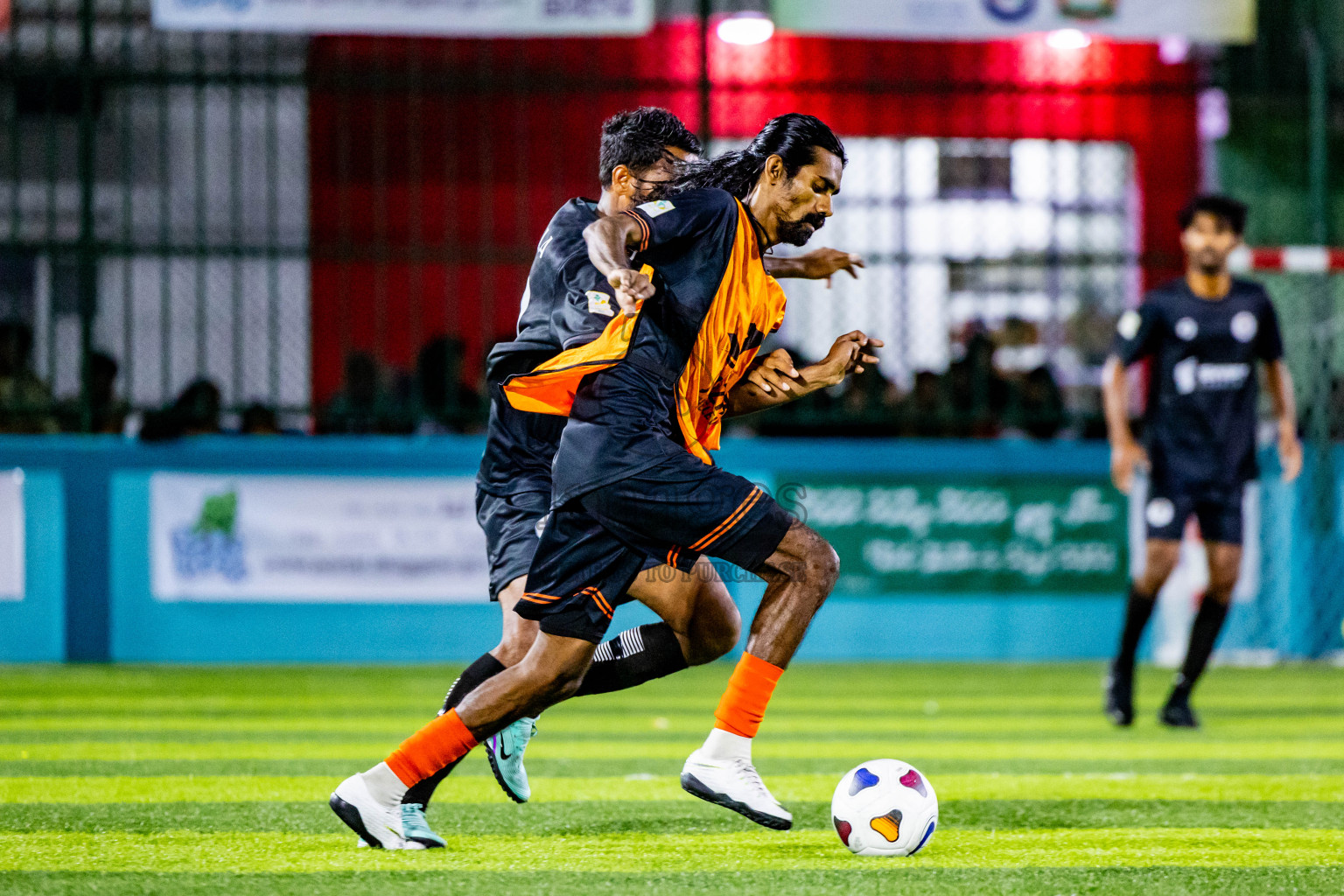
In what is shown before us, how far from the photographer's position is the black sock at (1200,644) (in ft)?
24.5

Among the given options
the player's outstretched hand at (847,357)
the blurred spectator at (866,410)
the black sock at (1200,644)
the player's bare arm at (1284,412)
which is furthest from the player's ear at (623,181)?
the blurred spectator at (866,410)

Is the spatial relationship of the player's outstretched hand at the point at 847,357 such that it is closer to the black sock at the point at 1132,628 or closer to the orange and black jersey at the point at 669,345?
the orange and black jersey at the point at 669,345

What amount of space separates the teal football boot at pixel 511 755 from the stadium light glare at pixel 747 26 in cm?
715

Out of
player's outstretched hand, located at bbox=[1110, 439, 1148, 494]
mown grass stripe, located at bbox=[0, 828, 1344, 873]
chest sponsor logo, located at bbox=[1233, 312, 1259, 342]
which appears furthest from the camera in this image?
chest sponsor logo, located at bbox=[1233, 312, 1259, 342]

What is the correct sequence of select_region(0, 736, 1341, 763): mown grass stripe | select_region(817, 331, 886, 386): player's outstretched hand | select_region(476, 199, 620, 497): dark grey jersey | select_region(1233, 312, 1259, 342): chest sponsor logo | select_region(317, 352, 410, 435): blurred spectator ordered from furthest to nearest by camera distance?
select_region(317, 352, 410, 435): blurred spectator < select_region(1233, 312, 1259, 342): chest sponsor logo < select_region(0, 736, 1341, 763): mown grass stripe < select_region(476, 199, 620, 497): dark grey jersey < select_region(817, 331, 886, 386): player's outstretched hand

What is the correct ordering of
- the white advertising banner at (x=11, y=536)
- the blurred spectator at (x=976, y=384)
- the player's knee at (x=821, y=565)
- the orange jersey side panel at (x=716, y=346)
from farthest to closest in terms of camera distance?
1. the blurred spectator at (x=976, y=384)
2. the white advertising banner at (x=11, y=536)
3. the orange jersey side panel at (x=716, y=346)
4. the player's knee at (x=821, y=565)

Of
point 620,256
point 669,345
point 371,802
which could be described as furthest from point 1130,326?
point 371,802

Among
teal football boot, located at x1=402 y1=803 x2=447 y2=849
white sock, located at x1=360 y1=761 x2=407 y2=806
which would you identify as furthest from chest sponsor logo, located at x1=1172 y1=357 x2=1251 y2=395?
white sock, located at x1=360 y1=761 x2=407 y2=806

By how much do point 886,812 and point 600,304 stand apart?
4.65 feet

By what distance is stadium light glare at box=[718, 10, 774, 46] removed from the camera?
11602mm

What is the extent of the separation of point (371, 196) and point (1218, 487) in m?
9.48

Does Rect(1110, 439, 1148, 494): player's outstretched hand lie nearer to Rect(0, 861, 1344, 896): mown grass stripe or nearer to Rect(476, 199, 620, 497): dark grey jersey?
Rect(476, 199, 620, 497): dark grey jersey

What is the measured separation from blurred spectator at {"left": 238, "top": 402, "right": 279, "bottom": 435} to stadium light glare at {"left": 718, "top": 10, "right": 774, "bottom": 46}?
3962 millimetres

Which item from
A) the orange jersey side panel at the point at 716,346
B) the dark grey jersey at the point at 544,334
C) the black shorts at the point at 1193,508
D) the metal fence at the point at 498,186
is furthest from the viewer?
the metal fence at the point at 498,186
